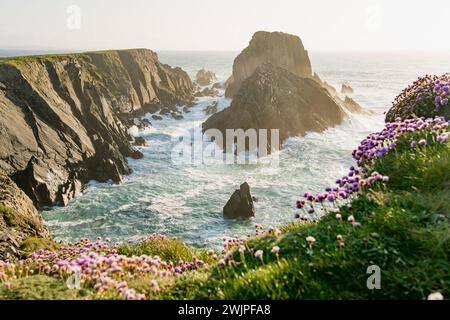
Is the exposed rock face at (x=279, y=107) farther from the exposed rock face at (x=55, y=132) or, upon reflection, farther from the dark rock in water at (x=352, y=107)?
the exposed rock face at (x=55, y=132)

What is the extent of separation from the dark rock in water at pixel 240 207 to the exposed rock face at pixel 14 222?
41.9 ft

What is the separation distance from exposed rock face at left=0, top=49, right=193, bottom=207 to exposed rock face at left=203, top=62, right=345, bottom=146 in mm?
15307

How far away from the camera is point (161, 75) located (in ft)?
321

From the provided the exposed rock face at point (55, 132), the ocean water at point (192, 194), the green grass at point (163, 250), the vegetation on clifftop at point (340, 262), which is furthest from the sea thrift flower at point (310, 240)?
the exposed rock face at point (55, 132)

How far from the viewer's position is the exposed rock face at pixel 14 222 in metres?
14.5

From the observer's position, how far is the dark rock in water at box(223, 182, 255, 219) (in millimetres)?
28391

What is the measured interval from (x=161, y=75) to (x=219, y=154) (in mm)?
56825

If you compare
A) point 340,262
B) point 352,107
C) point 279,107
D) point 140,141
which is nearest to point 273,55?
point 352,107

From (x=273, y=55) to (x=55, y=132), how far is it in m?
65.8

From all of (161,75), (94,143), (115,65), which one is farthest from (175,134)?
(161,75)

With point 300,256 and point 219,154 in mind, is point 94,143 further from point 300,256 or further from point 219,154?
point 300,256

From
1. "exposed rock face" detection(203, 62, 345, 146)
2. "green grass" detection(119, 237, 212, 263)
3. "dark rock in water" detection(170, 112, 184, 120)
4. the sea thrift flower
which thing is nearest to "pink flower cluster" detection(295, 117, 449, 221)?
the sea thrift flower

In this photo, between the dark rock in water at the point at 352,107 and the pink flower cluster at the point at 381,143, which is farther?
the dark rock in water at the point at 352,107
